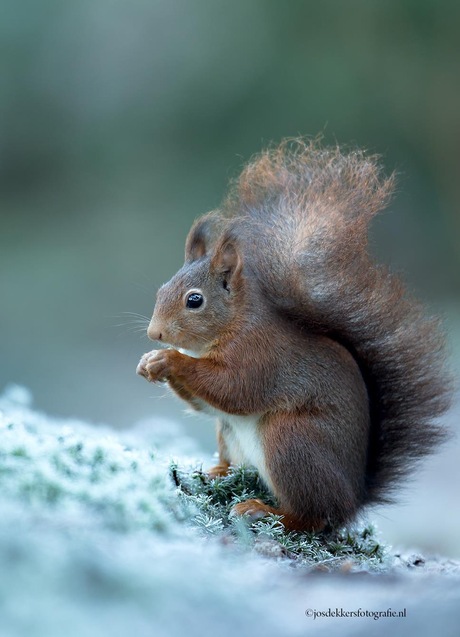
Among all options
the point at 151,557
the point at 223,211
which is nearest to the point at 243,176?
the point at 223,211

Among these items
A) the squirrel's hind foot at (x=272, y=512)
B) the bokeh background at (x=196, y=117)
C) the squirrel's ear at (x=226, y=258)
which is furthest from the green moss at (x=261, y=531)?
the bokeh background at (x=196, y=117)

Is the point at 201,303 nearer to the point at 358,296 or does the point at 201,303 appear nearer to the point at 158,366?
the point at 158,366

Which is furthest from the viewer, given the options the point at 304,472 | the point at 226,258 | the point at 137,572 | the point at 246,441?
the point at 226,258

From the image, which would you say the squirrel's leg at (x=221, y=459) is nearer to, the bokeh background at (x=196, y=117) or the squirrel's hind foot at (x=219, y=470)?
the squirrel's hind foot at (x=219, y=470)

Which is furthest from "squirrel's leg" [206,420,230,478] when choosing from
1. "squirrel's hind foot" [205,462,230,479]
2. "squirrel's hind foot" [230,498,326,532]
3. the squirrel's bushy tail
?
the squirrel's bushy tail

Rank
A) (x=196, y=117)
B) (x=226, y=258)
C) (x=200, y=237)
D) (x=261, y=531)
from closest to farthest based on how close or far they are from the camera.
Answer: (x=261, y=531) → (x=226, y=258) → (x=200, y=237) → (x=196, y=117)

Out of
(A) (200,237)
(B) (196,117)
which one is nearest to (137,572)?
(A) (200,237)
